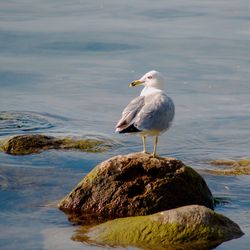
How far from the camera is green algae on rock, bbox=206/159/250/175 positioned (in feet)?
35.7

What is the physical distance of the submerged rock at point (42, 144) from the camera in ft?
37.9

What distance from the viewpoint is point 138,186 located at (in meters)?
8.77

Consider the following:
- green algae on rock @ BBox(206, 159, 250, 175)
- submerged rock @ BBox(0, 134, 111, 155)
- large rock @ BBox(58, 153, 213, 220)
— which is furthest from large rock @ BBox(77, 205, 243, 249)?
submerged rock @ BBox(0, 134, 111, 155)

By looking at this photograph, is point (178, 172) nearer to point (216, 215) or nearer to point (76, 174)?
point (216, 215)

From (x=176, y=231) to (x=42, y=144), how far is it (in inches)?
165

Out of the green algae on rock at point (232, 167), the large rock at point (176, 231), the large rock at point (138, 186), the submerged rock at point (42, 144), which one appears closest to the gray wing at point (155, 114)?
the large rock at point (138, 186)

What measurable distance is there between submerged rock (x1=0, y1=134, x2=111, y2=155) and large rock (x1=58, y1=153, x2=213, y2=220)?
286 centimetres

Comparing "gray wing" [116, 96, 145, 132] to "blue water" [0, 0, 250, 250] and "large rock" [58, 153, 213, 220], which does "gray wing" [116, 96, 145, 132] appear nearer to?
"large rock" [58, 153, 213, 220]

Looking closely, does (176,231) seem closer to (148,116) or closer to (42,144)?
(148,116)

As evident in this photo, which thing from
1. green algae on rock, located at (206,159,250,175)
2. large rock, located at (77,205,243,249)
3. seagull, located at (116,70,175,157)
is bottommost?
green algae on rock, located at (206,159,250,175)

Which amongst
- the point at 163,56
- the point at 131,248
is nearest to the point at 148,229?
the point at 131,248

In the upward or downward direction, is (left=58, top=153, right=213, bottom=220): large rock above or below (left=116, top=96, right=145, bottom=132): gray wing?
below

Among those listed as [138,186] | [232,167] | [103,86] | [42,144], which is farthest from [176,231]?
[103,86]

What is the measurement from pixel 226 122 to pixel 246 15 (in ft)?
29.4
